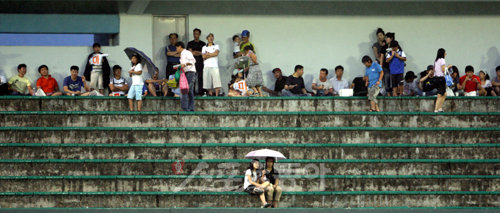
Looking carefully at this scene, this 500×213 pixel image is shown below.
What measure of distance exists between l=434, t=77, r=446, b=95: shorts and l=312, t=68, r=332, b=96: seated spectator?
2788 mm

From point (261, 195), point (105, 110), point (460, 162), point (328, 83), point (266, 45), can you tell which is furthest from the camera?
point (266, 45)

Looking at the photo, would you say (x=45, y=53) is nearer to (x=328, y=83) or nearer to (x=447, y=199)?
(x=328, y=83)

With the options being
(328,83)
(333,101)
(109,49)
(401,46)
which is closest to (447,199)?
(333,101)

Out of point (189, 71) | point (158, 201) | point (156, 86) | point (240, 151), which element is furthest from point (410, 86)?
point (158, 201)

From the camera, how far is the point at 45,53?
22.2m

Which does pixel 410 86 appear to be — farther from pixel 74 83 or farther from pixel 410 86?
pixel 74 83

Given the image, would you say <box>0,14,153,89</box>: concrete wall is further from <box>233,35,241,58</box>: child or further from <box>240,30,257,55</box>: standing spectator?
<box>240,30,257,55</box>: standing spectator

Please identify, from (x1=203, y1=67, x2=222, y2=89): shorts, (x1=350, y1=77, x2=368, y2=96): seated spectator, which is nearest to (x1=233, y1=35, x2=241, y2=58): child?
(x1=203, y1=67, x2=222, y2=89): shorts

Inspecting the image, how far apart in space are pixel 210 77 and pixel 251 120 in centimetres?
240

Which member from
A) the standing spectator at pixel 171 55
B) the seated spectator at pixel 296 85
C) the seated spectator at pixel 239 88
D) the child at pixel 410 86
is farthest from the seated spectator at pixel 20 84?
the child at pixel 410 86

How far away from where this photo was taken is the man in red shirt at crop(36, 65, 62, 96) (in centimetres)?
2133

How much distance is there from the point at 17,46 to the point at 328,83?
7.65 meters

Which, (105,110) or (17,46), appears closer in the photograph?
(105,110)

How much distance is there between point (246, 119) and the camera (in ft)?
62.8
